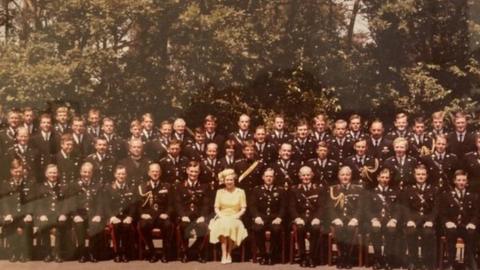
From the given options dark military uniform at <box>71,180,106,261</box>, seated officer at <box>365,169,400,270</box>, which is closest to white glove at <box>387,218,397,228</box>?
seated officer at <box>365,169,400,270</box>

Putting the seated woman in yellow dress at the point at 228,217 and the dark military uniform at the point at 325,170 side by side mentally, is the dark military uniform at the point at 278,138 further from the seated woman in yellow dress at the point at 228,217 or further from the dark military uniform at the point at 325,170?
the seated woman in yellow dress at the point at 228,217

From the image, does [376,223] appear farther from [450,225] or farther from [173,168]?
[173,168]

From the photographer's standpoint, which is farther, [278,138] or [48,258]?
[278,138]

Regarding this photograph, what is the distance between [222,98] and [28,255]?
373 cm

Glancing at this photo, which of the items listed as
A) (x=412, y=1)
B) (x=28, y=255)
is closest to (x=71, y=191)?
(x=28, y=255)

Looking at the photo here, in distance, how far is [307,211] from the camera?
806 centimetres

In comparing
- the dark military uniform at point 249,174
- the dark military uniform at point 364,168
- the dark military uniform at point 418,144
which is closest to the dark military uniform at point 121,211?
the dark military uniform at point 249,174

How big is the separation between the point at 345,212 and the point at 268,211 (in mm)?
819

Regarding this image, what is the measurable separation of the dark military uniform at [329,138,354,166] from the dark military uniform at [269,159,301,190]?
43cm

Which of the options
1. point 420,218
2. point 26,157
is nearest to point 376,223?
point 420,218

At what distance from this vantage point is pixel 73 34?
1050 centimetres

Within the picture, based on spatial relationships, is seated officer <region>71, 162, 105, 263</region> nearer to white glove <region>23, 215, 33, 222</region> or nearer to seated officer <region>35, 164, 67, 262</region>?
seated officer <region>35, 164, 67, 262</region>

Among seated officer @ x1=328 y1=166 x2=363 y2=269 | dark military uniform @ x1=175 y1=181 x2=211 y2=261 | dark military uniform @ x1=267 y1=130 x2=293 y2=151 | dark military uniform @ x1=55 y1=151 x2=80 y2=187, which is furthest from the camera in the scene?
dark military uniform @ x1=267 y1=130 x2=293 y2=151

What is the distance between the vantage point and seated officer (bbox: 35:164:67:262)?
8.06 meters
